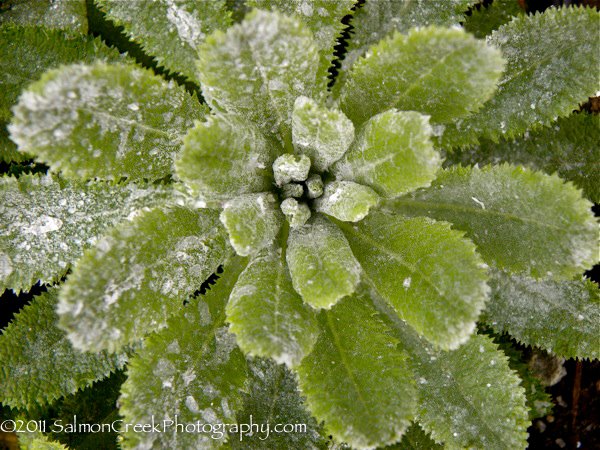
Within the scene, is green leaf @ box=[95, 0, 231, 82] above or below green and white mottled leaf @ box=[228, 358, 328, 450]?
above

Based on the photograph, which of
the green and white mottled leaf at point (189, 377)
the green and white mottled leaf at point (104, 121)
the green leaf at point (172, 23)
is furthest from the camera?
the green leaf at point (172, 23)

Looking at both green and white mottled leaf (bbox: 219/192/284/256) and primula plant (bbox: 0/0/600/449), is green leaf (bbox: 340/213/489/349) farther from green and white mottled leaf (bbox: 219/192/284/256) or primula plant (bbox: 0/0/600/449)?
green and white mottled leaf (bbox: 219/192/284/256)

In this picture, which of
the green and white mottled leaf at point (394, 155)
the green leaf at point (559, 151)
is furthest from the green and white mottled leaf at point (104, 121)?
the green leaf at point (559, 151)

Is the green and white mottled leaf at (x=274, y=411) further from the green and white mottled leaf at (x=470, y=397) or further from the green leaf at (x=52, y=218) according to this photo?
the green leaf at (x=52, y=218)

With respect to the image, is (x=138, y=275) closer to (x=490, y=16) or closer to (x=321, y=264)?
(x=321, y=264)

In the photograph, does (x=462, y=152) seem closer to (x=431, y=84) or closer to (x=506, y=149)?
(x=506, y=149)

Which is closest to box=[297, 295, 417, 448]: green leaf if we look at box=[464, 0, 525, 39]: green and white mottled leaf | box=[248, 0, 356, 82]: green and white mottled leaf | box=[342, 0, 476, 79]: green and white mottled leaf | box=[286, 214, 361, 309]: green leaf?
box=[286, 214, 361, 309]: green leaf
